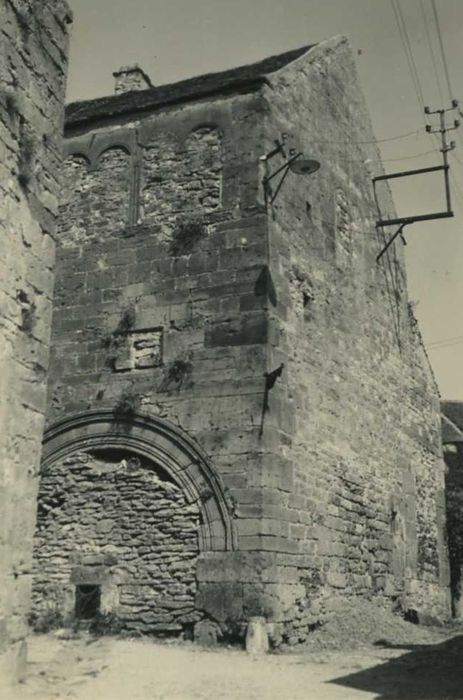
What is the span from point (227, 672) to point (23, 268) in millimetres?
4374

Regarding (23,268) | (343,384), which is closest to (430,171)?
(343,384)

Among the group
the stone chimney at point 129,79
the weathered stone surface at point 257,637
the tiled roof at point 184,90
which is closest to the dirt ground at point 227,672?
the weathered stone surface at point 257,637

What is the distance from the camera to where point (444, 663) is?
8.99 m

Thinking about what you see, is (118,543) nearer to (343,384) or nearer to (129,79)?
(343,384)

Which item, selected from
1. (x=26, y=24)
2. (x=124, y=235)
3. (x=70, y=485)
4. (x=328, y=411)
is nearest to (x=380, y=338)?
(x=328, y=411)

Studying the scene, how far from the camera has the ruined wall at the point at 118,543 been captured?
10.5 meters

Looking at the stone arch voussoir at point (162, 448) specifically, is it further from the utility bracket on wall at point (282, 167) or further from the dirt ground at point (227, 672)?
the utility bracket on wall at point (282, 167)

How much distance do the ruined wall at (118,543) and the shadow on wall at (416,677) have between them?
2566 mm

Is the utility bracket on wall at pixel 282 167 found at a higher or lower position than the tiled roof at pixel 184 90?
lower

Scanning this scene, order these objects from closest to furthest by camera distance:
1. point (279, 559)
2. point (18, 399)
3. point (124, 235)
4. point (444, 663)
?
point (18, 399)
point (444, 663)
point (279, 559)
point (124, 235)

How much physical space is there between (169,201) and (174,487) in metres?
4.03

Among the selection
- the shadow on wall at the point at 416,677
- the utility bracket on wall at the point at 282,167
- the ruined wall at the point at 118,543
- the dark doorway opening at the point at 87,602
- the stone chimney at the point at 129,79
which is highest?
the stone chimney at the point at 129,79

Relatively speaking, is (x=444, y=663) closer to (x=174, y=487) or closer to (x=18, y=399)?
(x=174, y=487)

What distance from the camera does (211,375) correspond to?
1093 centimetres
